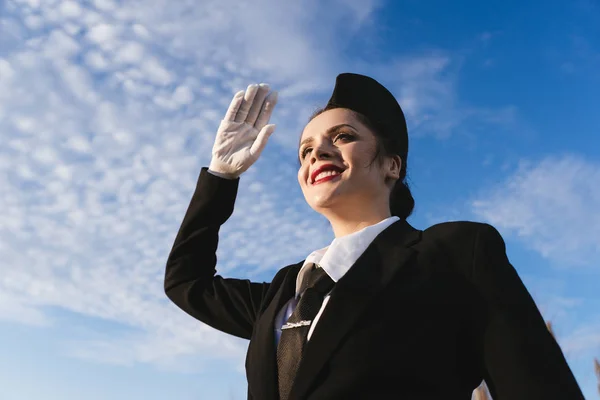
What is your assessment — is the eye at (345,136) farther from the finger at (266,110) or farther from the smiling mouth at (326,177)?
the finger at (266,110)

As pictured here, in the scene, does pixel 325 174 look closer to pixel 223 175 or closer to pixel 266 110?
pixel 223 175

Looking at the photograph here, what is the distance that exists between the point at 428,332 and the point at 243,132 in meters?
1.63

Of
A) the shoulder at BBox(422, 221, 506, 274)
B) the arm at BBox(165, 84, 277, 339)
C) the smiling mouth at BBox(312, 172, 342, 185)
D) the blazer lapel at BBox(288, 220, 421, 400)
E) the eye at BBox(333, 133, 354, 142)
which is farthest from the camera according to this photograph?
the arm at BBox(165, 84, 277, 339)

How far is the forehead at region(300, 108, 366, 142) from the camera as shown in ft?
9.50

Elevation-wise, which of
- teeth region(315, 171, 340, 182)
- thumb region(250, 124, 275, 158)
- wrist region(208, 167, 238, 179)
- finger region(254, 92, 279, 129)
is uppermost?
finger region(254, 92, 279, 129)

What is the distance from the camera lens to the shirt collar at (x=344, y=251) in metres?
2.53

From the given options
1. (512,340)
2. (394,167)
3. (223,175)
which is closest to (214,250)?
(223,175)

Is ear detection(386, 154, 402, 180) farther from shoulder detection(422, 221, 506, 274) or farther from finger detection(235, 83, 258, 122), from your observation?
finger detection(235, 83, 258, 122)

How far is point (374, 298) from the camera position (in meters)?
2.32

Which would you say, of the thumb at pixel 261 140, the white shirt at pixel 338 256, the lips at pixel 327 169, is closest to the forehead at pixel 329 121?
the lips at pixel 327 169

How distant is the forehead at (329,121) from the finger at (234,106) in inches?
24.2

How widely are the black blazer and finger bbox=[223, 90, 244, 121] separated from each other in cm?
128

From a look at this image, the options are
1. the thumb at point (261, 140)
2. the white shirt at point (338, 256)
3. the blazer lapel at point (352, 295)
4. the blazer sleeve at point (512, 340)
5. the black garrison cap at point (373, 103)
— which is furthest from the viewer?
the thumb at point (261, 140)

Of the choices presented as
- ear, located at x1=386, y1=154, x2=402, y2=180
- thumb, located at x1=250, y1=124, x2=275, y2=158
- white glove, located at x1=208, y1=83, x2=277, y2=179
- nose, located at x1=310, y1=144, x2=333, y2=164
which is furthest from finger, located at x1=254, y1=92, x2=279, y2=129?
ear, located at x1=386, y1=154, x2=402, y2=180
